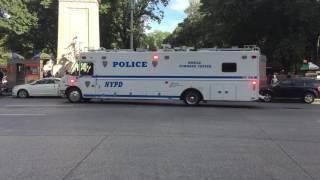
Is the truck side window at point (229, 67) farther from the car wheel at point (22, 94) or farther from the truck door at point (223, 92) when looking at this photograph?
the car wheel at point (22, 94)

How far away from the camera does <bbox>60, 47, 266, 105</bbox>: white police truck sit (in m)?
29.1

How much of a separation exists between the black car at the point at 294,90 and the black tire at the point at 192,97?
6.44 meters

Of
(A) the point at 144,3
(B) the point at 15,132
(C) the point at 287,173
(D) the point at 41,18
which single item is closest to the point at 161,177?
(C) the point at 287,173

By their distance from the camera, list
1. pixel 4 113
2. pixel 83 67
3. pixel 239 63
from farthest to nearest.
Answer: pixel 83 67 → pixel 239 63 → pixel 4 113

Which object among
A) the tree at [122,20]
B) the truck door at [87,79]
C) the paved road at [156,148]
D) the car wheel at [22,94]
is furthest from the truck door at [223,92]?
the tree at [122,20]

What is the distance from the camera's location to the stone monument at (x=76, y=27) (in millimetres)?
48094

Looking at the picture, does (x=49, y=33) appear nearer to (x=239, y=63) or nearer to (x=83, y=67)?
(x=83, y=67)

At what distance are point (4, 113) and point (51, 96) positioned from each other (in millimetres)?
14655

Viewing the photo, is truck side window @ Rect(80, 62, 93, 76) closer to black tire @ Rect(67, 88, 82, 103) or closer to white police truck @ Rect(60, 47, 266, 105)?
white police truck @ Rect(60, 47, 266, 105)

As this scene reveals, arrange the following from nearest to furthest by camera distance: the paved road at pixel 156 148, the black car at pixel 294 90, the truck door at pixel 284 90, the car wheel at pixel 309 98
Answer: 1. the paved road at pixel 156 148
2. the car wheel at pixel 309 98
3. the black car at pixel 294 90
4. the truck door at pixel 284 90

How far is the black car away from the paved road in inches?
544

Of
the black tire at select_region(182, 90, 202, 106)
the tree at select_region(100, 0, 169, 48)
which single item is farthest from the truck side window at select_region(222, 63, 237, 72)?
the tree at select_region(100, 0, 169, 48)

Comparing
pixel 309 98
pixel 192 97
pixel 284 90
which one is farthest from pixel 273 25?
pixel 192 97

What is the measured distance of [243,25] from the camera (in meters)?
56.0
